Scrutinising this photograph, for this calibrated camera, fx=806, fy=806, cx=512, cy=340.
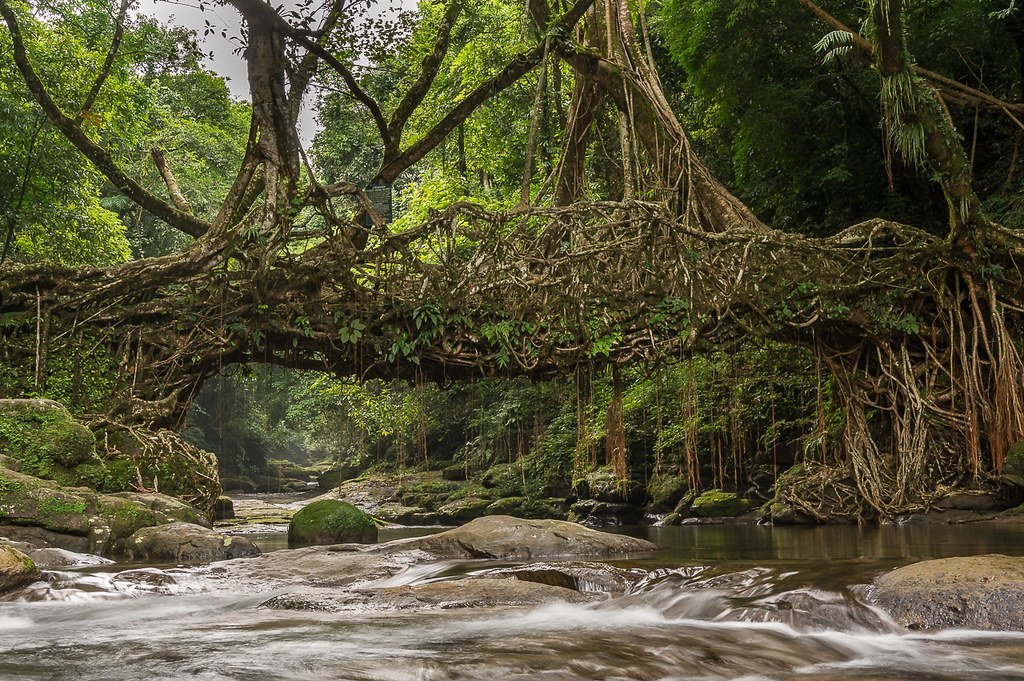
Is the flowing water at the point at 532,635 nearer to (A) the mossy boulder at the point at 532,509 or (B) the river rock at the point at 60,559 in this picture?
(B) the river rock at the point at 60,559

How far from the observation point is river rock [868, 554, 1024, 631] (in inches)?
169

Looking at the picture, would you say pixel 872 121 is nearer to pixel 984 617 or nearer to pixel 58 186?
pixel 984 617

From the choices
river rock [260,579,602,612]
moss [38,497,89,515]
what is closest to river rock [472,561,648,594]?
river rock [260,579,602,612]

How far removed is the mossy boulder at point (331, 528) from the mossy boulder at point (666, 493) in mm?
7265

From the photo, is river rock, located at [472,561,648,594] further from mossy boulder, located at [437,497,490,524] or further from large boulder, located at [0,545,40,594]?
mossy boulder, located at [437,497,490,524]

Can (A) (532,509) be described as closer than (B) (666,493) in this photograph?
No

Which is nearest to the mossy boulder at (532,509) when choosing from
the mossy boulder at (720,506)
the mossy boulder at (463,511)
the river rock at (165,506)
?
the mossy boulder at (463,511)

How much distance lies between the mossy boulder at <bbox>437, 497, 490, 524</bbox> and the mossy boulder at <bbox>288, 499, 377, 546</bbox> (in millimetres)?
9498

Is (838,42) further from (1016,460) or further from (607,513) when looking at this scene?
(607,513)

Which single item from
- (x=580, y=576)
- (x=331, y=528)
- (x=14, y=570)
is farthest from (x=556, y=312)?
(x=14, y=570)

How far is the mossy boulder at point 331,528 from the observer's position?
9094 millimetres

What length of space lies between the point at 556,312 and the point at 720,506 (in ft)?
18.0

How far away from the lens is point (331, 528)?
9133 mm

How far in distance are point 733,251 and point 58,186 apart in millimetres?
13159
